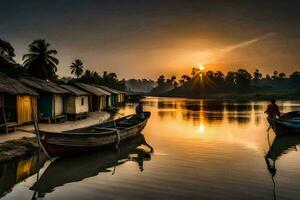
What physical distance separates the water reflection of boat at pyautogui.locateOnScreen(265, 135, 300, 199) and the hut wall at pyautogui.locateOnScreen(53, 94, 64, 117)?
1891cm

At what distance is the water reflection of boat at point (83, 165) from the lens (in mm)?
11578

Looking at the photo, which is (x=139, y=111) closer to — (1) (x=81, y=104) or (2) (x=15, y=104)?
(2) (x=15, y=104)

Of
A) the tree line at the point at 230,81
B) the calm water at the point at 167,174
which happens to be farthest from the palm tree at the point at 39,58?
the tree line at the point at 230,81

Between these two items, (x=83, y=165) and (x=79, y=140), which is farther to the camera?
(x=79, y=140)

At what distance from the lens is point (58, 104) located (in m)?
27.4

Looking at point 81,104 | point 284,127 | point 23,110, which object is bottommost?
point 284,127

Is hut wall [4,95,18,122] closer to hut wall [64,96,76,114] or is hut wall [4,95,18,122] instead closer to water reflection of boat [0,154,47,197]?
hut wall [64,96,76,114]

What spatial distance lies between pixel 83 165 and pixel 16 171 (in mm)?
3033

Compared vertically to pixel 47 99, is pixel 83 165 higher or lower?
lower

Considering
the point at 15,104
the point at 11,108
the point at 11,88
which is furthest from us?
the point at 15,104

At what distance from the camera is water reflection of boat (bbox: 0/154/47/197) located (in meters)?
11.2

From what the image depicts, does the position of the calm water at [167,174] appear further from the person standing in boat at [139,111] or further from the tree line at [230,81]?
the tree line at [230,81]

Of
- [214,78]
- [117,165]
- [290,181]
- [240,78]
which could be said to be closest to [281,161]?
[290,181]

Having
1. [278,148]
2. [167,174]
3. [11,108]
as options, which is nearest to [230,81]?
[278,148]
